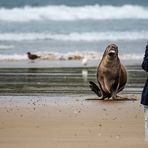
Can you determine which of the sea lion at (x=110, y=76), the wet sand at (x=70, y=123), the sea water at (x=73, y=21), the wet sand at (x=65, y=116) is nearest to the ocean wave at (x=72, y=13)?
the sea water at (x=73, y=21)

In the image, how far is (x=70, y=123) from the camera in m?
9.46

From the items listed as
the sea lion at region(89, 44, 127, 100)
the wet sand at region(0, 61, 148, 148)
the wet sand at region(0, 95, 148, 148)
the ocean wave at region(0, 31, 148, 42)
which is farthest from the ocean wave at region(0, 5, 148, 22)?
the wet sand at region(0, 95, 148, 148)

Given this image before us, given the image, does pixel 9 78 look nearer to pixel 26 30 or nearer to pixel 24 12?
pixel 26 30

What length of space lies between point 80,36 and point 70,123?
40.5 m

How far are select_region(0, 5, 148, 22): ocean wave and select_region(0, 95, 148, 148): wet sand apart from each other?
163ft

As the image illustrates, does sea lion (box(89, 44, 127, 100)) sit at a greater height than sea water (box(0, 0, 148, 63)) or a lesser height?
greater

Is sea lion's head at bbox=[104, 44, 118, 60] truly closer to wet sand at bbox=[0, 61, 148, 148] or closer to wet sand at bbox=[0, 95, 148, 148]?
wet sand at bbox=[0, 61, 148, 148]

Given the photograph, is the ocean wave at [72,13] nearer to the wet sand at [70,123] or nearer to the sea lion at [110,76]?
the sea lion at [110,76]

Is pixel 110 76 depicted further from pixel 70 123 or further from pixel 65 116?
pixel 70 123

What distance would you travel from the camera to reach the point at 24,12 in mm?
64375

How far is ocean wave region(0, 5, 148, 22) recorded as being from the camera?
62.9 metres

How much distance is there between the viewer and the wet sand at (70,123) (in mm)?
8031

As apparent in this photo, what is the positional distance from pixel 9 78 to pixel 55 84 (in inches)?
79.9

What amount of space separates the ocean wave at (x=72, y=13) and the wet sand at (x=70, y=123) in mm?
49760
